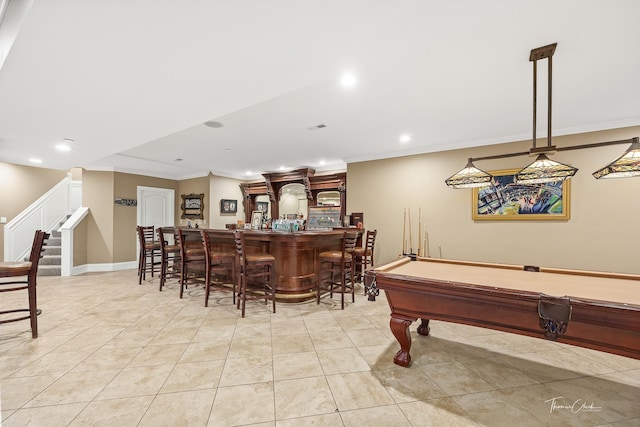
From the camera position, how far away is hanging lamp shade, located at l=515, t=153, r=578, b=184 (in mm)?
2172

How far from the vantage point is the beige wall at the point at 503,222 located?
11.8 ft

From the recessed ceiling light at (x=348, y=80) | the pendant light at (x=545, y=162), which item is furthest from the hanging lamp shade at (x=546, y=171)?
the recessed ceiling light at (x=348, y=80)

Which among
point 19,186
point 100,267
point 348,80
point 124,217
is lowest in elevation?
point 100,267

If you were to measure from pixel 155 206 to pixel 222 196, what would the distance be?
6.42 feet

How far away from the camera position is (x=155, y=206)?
24.9 ft

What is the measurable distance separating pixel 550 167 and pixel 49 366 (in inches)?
183

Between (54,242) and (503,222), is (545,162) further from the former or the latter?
(54,242)

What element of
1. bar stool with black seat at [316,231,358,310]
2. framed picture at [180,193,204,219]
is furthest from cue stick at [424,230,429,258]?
framed picture at [180,193,204,219]

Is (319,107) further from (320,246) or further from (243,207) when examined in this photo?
(243,207)

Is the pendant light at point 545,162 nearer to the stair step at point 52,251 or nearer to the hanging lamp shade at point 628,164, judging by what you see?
the hanging lamp shade at point 628,164

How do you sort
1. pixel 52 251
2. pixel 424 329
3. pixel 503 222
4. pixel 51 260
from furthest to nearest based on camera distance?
pixel 52 251, pixel 51 260, pixel 503 222, pixel 424 329

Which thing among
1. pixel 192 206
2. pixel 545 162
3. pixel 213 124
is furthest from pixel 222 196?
pixel 545 162

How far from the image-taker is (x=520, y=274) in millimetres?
2312

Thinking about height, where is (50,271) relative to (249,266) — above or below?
below
